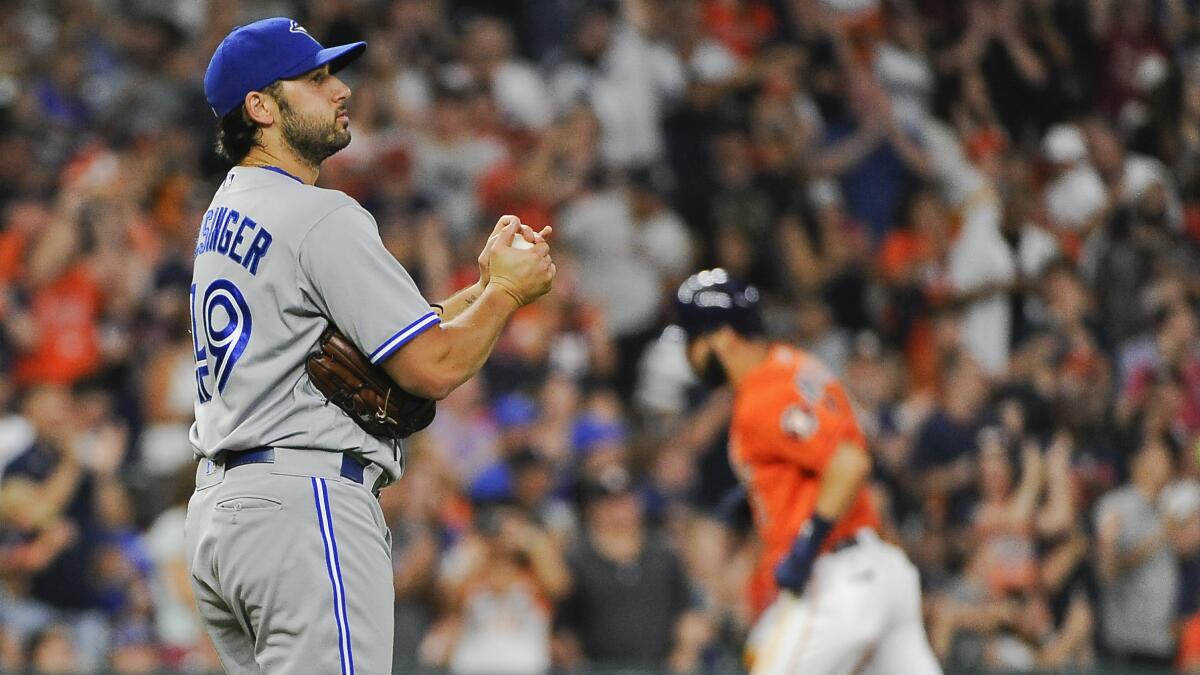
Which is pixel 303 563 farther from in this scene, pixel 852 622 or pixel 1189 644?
pixel 1189 644

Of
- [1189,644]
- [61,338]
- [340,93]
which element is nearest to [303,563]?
[340,93]

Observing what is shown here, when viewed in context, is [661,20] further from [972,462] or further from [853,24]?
[972,462]

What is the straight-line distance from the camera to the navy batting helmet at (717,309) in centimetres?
624

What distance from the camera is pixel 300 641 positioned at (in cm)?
353

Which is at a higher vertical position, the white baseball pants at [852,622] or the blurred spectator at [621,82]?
the blurred spectator at [621,82]

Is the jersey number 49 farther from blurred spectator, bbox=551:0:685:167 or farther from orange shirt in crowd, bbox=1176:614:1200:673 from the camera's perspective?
blurred spectator, bbox=551:0:685:167

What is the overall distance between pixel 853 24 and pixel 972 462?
395cm

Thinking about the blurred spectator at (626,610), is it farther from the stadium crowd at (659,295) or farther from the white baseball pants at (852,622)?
the white baseball pants at (852,622)

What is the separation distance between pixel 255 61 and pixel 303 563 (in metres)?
1.11

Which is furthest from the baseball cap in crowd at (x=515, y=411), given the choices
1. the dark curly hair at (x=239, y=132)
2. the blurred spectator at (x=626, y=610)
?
the dark curly hair at (x=239, y=132)

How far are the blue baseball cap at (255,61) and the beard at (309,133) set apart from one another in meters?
0.08

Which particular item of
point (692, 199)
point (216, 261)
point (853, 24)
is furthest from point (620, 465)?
point (216, 261)

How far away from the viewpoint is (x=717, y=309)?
623 cm

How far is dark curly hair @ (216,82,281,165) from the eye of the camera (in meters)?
3.76
